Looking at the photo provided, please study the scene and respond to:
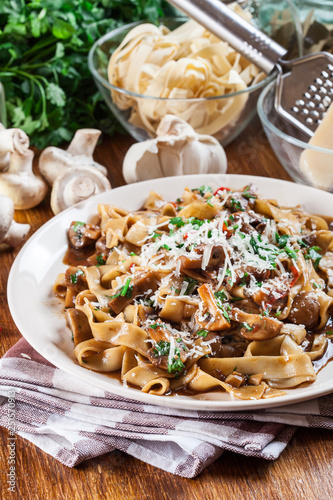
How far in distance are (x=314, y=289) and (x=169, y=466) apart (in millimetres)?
1409

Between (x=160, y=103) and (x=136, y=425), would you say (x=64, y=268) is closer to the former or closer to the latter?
(x=136, y=425)

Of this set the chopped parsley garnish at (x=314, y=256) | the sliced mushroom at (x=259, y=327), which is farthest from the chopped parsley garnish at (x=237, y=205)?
the sliced mushroom at (x=259, y=327)

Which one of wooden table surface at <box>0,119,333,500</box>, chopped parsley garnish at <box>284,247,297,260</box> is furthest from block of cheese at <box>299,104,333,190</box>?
wooden table surface at <box>0,119,333,500</box>

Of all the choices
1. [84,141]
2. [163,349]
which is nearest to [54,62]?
[84,141]

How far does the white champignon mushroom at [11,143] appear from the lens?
4.59 metres

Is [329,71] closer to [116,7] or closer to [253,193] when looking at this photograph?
[253,193]

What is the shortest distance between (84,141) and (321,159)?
199 centimetres

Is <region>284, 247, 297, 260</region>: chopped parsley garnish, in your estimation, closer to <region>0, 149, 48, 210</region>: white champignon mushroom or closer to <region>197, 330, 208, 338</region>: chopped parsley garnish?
<region>197, 330, 208, 338</region>: chopped parsley garnish

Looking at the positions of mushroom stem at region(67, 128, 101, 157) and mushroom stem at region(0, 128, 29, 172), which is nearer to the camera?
mushroom stem at region(0, 128, 29, 172)

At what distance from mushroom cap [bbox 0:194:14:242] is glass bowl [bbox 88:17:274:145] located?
151cm

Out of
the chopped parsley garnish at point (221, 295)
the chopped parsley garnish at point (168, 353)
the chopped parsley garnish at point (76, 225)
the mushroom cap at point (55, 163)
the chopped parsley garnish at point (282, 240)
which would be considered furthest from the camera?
the mushroom cap at point (55, 163)

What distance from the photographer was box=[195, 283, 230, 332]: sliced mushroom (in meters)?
3.18

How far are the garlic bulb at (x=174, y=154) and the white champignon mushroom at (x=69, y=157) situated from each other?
35 centimetres

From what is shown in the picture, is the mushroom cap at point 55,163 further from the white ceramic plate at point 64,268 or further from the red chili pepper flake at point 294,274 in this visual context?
the red chili pepper flake at point 294,274
